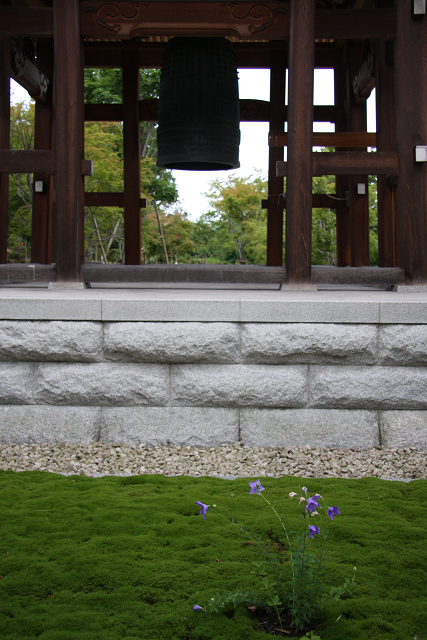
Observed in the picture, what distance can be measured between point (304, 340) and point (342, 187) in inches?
241

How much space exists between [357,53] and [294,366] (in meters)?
6.07

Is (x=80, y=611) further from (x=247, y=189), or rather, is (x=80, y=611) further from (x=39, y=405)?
(x=247, y=189)

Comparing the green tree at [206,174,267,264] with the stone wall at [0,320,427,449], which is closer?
the stone wall at [0,320,427,449]

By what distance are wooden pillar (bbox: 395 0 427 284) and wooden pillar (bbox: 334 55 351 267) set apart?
371 cm

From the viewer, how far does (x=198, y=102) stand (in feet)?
19.8

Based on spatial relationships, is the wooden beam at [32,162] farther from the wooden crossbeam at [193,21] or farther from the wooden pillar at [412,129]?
the wooden pillar at [412,129]

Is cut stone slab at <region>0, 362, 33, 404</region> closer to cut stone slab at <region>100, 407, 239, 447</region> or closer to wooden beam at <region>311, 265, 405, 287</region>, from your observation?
cut stone slab at <region>100, 407, 239, 447</region>

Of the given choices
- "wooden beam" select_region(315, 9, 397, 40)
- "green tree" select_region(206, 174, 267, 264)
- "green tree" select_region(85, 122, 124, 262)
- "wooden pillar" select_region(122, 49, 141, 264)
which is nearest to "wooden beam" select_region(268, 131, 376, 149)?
"wooden beam" select_region(315, 9, 397, 40)

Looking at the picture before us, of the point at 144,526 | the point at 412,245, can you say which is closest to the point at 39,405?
the point at 144,526

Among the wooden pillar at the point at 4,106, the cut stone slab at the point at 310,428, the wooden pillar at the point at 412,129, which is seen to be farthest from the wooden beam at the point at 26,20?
the cut stone slab at the point at 310,428

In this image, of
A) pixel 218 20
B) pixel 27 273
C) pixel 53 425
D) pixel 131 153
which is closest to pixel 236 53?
pixel 131 153

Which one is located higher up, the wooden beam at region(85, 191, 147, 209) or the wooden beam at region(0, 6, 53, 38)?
the wooden beam at region(0, 6, 53, 38)

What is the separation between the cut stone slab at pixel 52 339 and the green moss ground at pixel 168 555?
811 millimetres

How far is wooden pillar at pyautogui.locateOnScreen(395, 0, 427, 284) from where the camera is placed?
16.4 ft
